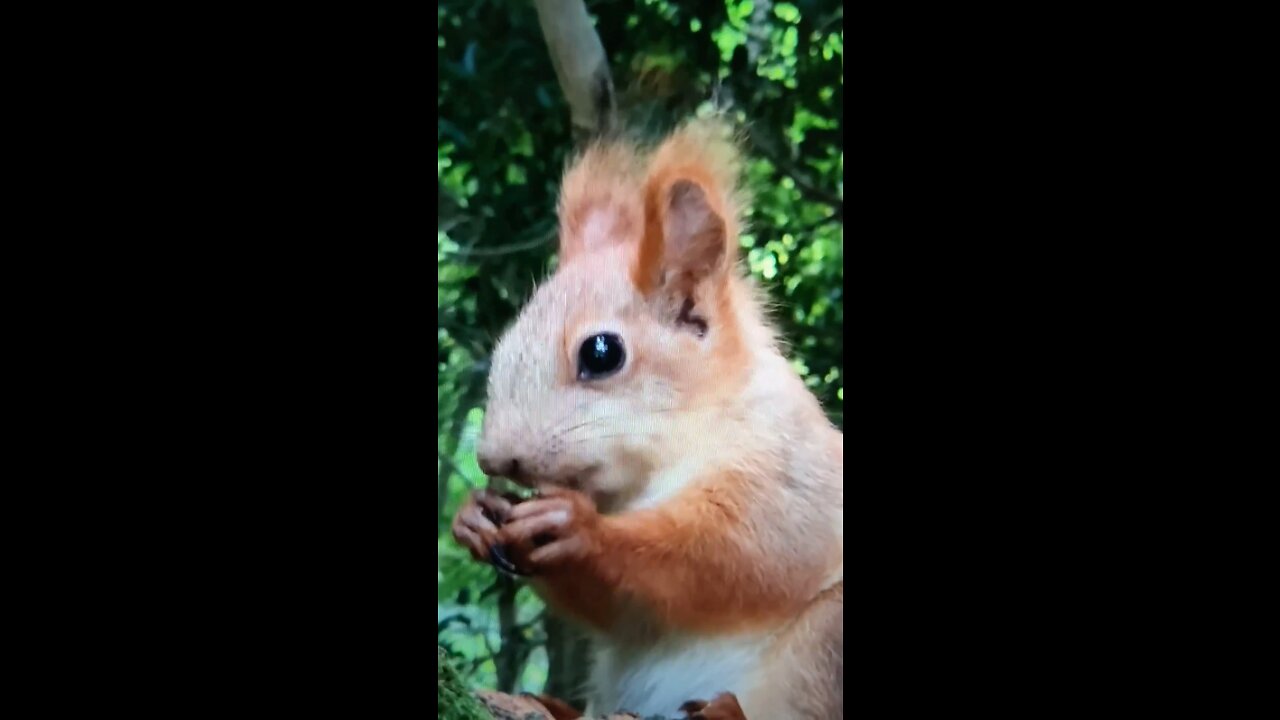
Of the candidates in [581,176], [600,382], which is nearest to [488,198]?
[581,176]

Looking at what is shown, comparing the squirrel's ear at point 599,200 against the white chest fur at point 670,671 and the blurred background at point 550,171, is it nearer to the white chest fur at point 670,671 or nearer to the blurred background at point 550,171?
the blurred background at point 550,171

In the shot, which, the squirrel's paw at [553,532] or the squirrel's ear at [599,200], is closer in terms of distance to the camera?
the squirrel's paw at [553,532]

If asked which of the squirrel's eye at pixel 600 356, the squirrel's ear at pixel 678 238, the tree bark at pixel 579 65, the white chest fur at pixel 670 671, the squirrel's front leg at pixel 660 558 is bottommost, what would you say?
the white chest fur at pixel 670 671

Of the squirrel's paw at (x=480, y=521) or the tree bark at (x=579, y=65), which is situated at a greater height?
the tree bark at (x=579, y=65)

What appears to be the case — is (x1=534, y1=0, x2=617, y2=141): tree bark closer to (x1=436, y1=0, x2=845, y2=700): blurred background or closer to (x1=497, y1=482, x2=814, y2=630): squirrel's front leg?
(x1=436, y1=0, x2=845, y2=700): blurred background

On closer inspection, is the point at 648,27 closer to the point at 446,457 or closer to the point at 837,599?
the point at 446,457

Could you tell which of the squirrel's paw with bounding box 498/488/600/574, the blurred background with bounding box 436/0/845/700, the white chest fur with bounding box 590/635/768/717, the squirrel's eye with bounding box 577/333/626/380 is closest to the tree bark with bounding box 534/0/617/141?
the blurred background with bounding box 436/0/845/700

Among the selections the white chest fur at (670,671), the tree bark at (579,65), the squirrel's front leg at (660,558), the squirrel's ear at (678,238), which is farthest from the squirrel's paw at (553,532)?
the tree bark at (579,65)

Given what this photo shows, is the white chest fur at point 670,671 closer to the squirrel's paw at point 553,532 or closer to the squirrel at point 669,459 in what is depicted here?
the squirrel at point 669,459
